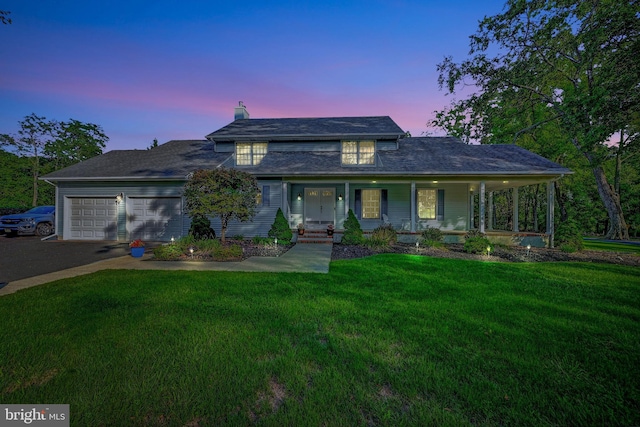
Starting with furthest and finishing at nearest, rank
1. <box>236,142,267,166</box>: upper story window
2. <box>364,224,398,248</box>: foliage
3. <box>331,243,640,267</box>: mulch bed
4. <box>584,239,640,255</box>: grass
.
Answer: <box>236,142,267,166</box>: upper story window → <box>584,239,640,255</box>: grass → <box>364,224,398,248</box>: foliage → <box>331,243,640,267</box>: mulch bed

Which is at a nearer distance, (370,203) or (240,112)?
(370,203)

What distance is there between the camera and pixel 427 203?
45.8 ft

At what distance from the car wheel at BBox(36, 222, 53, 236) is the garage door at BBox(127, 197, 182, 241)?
520cm

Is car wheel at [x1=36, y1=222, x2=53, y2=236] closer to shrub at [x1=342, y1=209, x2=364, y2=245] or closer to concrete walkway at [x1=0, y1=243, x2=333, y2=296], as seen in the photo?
concrete walkway at [x1=0, y1=243, x2=333, y2=296]

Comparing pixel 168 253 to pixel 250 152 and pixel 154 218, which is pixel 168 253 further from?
pixel 250 152

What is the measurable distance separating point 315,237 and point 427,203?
673 centimetres

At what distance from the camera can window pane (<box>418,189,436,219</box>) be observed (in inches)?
548

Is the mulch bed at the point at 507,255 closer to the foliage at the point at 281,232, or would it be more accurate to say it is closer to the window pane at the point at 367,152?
the foliage at the point at 281,232

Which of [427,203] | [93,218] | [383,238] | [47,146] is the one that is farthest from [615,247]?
[47,146]

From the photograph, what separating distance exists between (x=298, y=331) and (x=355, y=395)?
129 cm

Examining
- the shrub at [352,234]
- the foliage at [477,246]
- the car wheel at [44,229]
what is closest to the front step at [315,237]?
the shrub at [352,234]

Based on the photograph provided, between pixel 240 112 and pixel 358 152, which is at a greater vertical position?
pixel 240 112

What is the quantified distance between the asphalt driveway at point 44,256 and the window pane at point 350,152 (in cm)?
1068

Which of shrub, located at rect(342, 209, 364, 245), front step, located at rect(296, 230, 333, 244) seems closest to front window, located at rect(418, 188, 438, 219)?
shrub, located at rect(342, 209, 364, 245)
